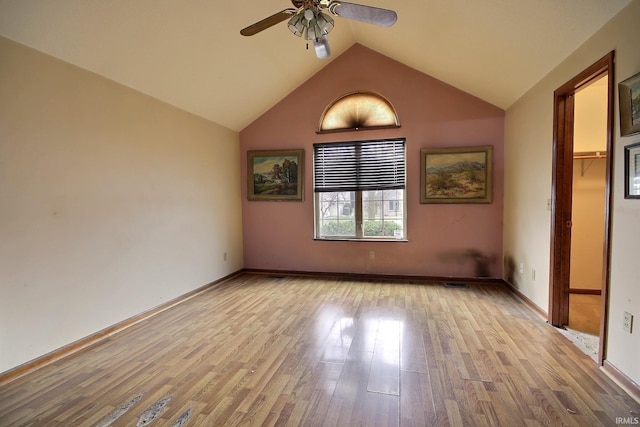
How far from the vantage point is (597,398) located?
1734 millimetres

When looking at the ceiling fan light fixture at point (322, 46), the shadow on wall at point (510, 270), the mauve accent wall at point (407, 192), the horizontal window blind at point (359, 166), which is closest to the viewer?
the ceiling fan light fixture at point (322, 46)

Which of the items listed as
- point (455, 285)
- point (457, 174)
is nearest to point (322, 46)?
point (457, 174)

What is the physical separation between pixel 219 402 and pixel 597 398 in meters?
2.29

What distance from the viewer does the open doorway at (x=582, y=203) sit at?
6.76 ft

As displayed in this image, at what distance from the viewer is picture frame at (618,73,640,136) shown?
1.74 metres

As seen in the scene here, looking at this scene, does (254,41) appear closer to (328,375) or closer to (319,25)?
(319,25)

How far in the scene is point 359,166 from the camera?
4.52 m

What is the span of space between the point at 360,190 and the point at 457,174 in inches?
55.5

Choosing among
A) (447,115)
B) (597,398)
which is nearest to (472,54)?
(447,115)

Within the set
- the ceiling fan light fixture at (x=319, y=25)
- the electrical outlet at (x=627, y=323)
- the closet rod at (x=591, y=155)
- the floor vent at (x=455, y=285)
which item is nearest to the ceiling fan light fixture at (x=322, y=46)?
the ceiling fan light fixture at (x=319, y=25)

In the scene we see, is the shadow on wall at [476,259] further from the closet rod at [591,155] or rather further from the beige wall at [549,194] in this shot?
the closet rod at [591,155]

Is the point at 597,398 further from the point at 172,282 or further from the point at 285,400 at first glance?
the point at 172,282

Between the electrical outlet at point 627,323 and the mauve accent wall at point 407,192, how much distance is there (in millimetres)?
2335

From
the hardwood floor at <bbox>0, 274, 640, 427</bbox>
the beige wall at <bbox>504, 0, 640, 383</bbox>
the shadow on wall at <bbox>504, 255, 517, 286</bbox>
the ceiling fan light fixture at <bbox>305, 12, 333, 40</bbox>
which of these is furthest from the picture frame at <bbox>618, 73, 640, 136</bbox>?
the shadow on wall at <bbox>504, 255, 517, 286</bbox>
